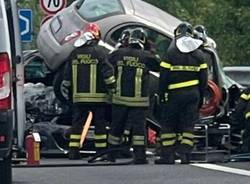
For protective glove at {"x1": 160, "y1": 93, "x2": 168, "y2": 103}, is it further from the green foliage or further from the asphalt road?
the green foliage

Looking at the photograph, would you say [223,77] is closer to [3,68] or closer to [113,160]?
[113,160]

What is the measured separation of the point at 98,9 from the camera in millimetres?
16547

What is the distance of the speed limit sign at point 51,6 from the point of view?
21.0m

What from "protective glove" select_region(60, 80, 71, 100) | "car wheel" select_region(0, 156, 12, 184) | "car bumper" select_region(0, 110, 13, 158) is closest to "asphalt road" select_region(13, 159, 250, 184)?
"car wheel" select_region(0, 156, 12, 184)

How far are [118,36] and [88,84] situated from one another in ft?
4.28

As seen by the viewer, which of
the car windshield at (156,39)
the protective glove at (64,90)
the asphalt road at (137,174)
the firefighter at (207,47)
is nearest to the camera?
the asphalt road at (137,174)

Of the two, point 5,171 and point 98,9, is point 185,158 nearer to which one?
point 98,9

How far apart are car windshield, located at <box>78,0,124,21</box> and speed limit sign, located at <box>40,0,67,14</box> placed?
4086 millimetres

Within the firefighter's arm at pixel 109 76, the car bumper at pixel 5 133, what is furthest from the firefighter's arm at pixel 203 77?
the car bumper at pixel 5 133

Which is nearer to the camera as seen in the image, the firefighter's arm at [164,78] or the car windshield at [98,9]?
the firefighter's arm at [164,78]

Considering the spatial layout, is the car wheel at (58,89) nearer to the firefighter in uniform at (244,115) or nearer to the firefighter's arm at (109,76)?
the firefighter's arm at (109,76)

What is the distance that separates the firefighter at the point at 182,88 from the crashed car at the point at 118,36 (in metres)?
0.72

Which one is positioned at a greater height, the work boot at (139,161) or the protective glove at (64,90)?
the protective glove at (64,90)

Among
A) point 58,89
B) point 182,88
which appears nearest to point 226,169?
point 182,88
